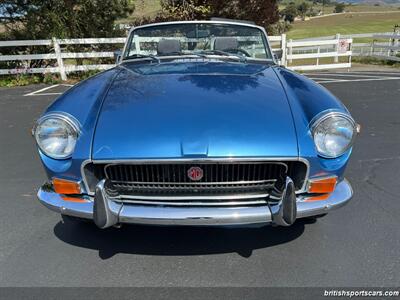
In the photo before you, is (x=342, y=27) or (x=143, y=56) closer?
(x=143, y=56)

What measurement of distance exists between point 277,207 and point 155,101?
3.41 feet

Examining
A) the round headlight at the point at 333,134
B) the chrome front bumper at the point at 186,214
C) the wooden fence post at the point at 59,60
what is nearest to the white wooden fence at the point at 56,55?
the wooden fence post at the point at 59,60

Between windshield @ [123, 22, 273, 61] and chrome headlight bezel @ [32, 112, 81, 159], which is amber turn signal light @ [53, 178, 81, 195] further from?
windshield @ [123, 22, 273, 61]

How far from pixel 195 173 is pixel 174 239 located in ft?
2.41

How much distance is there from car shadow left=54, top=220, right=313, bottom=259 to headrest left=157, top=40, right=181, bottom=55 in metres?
1.80

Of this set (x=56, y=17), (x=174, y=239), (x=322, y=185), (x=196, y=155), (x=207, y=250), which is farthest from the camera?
(x=56, y=17)

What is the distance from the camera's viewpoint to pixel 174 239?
291 centimetres

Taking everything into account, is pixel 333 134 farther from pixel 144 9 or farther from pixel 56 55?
pixel 144 9

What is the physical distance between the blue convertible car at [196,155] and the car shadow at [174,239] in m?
0.45

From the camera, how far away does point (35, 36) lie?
13.0 metres

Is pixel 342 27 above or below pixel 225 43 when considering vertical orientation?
below

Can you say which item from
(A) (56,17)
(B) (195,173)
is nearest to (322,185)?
(B) (195,173)

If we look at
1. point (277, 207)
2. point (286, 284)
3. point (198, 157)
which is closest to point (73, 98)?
point (198, 157)

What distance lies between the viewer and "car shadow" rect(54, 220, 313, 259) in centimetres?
279
